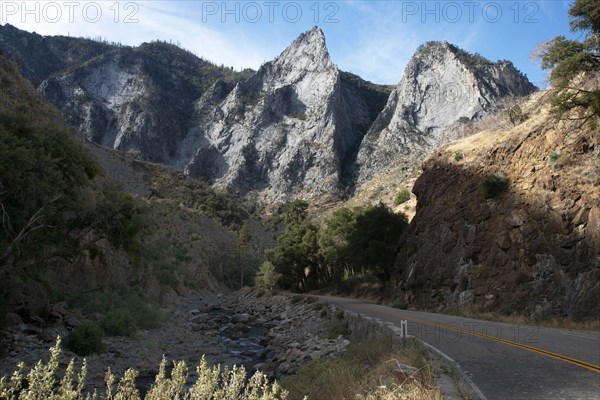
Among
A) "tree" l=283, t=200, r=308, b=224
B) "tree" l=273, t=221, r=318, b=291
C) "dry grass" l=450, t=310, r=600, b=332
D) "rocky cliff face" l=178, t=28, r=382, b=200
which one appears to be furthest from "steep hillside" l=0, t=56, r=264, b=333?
"rocky cliff face" l=178, t=28, r=382, b=200

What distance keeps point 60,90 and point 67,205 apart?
555ft

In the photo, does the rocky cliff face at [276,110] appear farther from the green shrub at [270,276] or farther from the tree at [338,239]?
the tree at [338,239]

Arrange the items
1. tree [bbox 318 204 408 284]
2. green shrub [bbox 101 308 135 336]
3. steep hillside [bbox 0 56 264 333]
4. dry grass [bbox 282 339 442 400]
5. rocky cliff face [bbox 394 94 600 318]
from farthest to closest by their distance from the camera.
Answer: tree [bbox 318 204 408 284]
green shrub [bbox 101 308 135 336]
rocky cliff face [bbox 394 94 600 318]
steep hillside [bbox 0 56 264 333]
dry grass [bbox 282 339 442 400]

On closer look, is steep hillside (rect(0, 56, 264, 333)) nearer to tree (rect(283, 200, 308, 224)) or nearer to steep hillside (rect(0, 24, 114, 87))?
tree (rect(283, 200, 308, 224))

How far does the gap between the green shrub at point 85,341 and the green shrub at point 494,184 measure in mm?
23291

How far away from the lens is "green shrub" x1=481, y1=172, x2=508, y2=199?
26.2m

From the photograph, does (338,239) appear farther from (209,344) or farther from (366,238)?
(209,344)

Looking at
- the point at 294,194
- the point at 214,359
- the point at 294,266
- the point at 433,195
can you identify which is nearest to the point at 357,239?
the point at 433,195

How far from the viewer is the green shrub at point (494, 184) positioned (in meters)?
26.2

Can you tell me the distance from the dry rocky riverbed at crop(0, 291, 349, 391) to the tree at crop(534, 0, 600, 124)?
16027mm

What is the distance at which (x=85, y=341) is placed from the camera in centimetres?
1761

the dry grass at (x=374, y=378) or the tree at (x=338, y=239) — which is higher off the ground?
the tree at (x=338, y=239)

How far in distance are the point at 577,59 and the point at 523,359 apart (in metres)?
16.2

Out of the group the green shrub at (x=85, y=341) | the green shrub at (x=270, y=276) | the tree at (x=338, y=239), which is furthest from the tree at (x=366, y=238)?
the green shrub at (x=85, y=341)
